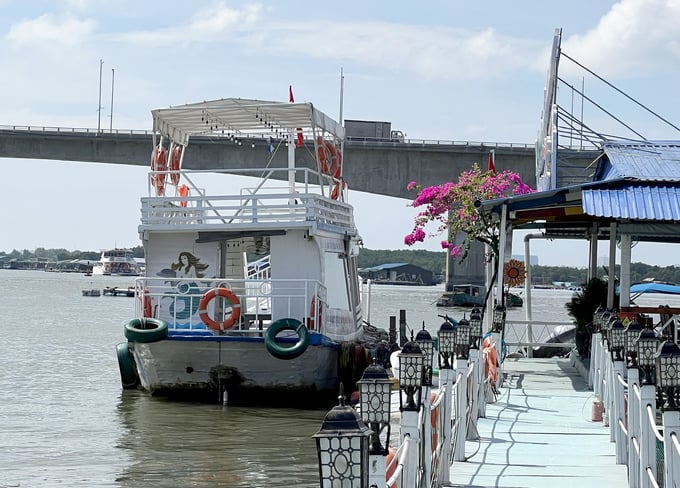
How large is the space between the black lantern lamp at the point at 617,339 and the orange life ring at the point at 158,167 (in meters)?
11.7

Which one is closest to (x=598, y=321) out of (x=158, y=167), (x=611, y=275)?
(x=611, y=275)

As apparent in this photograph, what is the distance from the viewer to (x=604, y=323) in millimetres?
14695

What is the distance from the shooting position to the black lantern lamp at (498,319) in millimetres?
18188

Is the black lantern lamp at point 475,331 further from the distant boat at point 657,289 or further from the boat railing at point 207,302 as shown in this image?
the distant boat at point 657,289

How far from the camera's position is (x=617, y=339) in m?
12.0

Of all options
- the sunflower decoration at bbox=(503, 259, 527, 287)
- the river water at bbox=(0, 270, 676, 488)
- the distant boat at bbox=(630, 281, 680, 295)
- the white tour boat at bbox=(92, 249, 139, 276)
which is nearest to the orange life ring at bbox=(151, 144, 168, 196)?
the river water at bbox=(0, 270, 676, 488)

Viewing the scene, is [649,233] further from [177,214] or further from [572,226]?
[177,214]

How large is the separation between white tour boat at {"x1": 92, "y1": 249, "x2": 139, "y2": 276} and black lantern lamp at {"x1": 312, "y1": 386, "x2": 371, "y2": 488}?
548ft

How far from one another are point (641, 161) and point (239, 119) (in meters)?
8.14

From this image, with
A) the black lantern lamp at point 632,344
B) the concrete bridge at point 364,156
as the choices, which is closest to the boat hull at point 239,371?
the black lantern lamp at point 632,344

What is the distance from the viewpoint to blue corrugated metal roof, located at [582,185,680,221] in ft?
53.7

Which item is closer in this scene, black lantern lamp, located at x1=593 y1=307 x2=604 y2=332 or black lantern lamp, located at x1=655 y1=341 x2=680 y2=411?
black lantern lamp, located at x1=655 y1=341 x2=680 y2=411

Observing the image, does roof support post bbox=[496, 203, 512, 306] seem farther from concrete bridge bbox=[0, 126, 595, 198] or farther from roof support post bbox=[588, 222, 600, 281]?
concrete bridge bbox=[0, 126, 595, 198]

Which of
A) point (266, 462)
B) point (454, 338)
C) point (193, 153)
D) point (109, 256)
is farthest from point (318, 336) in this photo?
point (109, 256)
